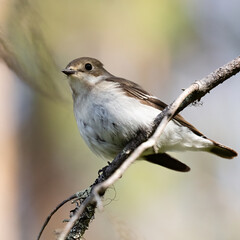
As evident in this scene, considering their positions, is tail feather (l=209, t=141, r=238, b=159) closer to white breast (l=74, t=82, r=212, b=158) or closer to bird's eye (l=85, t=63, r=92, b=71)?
white breast (l=74, t=82, r=212, b=158)

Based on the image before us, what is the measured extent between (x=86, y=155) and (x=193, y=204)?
1.91m

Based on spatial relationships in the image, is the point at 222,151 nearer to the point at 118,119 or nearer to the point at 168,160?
the point at 168,160

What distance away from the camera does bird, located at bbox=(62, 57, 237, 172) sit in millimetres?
3918

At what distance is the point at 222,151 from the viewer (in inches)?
175

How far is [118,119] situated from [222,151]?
3.77 feet

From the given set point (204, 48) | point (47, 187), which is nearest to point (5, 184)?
point (47, 187)

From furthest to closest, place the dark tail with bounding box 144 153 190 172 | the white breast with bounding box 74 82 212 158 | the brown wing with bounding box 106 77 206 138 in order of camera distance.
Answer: the dark tail with bounding box 144 153 190 172 → the brown wing with bounding box 106 77 206 138 → the white breast with bounding box 74 82 212 158

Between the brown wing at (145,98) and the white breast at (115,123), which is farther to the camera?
the brown wing at (145,98)

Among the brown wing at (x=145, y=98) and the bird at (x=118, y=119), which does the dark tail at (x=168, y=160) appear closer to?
the bird at (x=118, y=119)

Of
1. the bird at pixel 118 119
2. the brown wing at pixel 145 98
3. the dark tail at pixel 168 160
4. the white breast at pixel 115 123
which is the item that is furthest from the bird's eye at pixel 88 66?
the dark tail at pixel 168 160

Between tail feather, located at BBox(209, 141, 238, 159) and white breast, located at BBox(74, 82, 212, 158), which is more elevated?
tail feather, located at BBox(209, 141, 238, 159)

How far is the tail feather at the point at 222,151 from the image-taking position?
14.4ft

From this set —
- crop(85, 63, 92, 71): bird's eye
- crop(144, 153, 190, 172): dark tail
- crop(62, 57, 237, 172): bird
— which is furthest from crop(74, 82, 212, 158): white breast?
crop(85, 63, 92, 71): bird's eye

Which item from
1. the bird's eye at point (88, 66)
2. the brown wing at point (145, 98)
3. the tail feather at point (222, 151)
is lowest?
the tail feather at point (222, 151)
